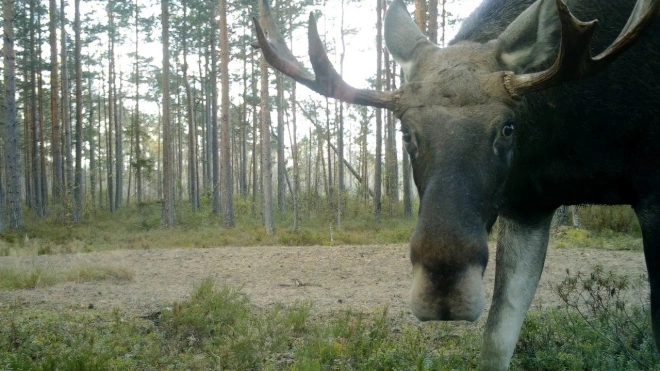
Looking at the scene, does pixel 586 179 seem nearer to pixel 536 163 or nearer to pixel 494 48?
pixel 536 163

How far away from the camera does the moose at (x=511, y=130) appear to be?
216cm

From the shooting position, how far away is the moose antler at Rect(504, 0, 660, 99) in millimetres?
2357

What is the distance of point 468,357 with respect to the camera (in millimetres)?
3920

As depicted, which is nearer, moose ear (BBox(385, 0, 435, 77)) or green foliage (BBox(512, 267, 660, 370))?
moose ear (BBox(385, 0, 435, 77))

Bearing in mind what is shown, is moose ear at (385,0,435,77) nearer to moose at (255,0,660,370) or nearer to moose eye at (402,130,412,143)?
moose at (255,0,660,370)

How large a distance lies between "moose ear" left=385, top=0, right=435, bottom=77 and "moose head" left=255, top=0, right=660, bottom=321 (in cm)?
3

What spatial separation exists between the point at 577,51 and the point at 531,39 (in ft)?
1.43

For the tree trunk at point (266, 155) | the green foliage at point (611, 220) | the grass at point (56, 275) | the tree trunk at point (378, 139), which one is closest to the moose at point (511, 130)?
the grass at point (56, 275)

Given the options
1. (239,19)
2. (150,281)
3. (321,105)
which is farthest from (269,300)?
(321,105)

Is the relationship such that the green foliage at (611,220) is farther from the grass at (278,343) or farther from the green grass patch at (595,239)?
the grass at (278,343)

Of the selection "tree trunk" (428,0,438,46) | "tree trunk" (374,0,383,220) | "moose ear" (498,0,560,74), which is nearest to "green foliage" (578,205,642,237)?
"tree trunk" (428,0,438,46)

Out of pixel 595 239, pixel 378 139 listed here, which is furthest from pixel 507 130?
pixel 378 139

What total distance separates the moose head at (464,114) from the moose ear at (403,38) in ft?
0.10

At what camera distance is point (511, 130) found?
2.60m
